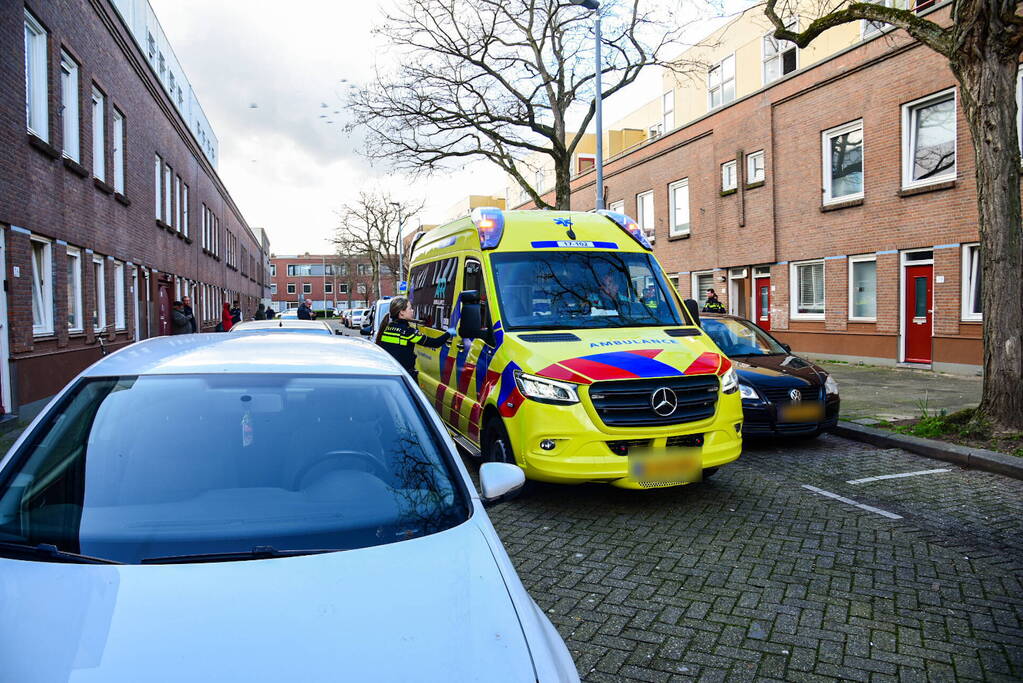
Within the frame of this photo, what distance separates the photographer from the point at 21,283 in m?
10.7

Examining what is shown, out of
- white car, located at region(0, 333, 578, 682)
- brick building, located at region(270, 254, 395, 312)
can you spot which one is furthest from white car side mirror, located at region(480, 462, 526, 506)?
brick building, located at region(270, 254, 395, 312)

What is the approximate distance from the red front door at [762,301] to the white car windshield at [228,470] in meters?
20.1

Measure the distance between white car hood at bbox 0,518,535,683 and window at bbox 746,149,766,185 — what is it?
21.3 meters

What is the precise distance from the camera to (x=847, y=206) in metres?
18.0

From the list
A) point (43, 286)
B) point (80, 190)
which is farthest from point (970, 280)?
point (80, 190)

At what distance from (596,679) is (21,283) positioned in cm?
1094

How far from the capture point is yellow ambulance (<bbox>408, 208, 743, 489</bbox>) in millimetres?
5383

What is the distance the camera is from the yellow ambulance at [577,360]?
5383 mm

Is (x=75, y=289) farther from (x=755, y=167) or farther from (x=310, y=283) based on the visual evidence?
(x=310, y=283)

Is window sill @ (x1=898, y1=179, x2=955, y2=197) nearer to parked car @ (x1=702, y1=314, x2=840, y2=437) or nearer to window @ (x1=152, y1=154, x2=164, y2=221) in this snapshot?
parked car @ (x1=702, y1=314, x2=840, y2=437)

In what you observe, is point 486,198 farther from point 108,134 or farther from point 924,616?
point 924,616

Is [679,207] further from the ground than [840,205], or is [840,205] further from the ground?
[679,207]

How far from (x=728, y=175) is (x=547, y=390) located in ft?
64.2

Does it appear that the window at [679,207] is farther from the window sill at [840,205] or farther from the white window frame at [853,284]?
the white window frame at [853,284]
